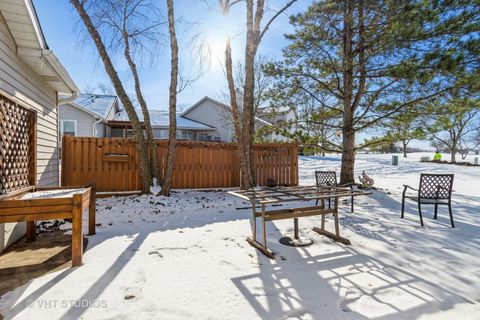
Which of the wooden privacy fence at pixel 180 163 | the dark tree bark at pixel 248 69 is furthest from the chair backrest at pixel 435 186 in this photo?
the wooden privacy fence at pixel 180 163

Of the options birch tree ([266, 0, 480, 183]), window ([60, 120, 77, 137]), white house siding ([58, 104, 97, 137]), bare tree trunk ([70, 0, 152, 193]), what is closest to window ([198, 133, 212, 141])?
white house siding ([58, 104, 97, 137])

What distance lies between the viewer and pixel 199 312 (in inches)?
86.7

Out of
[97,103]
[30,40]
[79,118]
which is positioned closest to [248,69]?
[30,40]

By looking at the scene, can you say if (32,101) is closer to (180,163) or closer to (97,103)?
(180,163)

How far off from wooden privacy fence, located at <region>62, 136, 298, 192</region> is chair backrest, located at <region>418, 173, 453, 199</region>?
14.4 ft

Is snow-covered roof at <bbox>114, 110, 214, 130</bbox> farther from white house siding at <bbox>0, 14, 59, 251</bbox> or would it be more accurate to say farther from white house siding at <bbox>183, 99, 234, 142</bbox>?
white house siding at <bbox>0, 14, 59, 251</bbox>

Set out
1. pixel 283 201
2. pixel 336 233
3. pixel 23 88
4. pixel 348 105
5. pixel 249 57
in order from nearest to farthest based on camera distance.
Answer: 1. pixel 283 201
2. pixel 336 233
3. pixel 23 88
4. pixel 249 57
5. pixel 348 105

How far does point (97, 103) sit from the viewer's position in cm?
1588

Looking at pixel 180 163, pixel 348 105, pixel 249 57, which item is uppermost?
pixel 249 57

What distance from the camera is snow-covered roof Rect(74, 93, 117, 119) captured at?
48.2ft

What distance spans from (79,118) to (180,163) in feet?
28.8

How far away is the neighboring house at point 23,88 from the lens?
333 cm

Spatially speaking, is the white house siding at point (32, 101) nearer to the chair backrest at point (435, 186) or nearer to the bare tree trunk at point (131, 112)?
the bare tree trunk at point (131, 112)

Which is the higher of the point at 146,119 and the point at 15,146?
the point at 146,119
